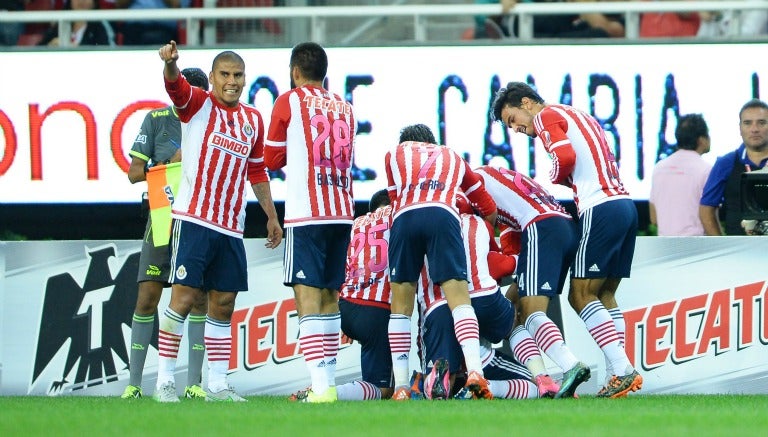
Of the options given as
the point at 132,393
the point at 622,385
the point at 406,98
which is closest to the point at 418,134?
the point at 622,385

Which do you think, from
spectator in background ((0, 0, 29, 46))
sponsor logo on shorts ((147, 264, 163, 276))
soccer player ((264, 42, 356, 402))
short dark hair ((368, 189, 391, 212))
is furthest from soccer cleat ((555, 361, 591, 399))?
spectator in background ((0, 0, 29, 46))

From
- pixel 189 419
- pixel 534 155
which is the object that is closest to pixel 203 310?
pixel 189 419

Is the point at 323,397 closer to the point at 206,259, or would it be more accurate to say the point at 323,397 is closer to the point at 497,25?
the point at 206,259

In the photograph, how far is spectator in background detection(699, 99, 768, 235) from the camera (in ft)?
35.4

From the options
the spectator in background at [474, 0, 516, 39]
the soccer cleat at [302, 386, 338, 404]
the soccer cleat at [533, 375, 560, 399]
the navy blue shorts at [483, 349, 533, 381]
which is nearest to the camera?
the soccer cleat at [302, 386, 338, 404]

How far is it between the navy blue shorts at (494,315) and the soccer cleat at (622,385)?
2.25 ft

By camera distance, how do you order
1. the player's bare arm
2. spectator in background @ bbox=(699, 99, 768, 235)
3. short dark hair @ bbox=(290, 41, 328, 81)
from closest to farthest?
the player's bare arm
short dark hair @ bbox=(290, 41, 328, 81)
spectator in background @ bbox=(699, 99, 768, 235)

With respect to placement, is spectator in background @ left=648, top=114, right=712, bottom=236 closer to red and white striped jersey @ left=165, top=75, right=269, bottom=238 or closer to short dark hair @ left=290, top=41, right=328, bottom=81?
short dark hair @ left=290, top=41, right=328, bottom=81

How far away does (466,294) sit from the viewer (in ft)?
28.1

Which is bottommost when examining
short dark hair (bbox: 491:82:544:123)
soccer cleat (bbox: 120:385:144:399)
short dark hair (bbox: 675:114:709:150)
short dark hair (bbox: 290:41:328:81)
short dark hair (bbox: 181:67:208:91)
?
soccer cleat (bbox: 120:385:144:399)

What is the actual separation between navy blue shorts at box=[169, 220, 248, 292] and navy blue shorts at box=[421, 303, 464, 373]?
1.14 m

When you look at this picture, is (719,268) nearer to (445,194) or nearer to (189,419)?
(445,194)

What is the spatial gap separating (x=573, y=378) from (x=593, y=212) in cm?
110

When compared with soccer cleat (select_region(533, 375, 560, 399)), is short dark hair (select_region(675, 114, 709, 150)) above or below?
above
